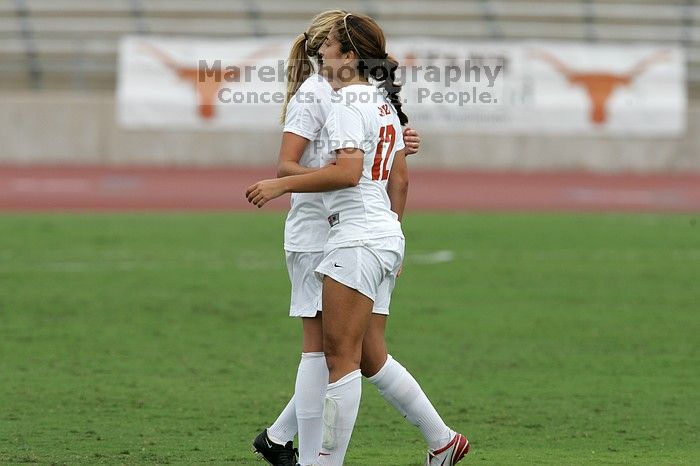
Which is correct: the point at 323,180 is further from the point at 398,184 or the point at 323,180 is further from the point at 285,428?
the point at 285,428

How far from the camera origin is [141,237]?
14609mm

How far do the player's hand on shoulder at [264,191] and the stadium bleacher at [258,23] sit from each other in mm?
20439

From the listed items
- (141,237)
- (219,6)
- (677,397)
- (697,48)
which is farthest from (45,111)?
(677,397)

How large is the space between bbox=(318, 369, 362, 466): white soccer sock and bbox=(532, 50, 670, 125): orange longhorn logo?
59.9 feet

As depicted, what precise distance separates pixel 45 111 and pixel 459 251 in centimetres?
1112

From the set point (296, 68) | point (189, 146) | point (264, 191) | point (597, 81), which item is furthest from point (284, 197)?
point (264, 191)

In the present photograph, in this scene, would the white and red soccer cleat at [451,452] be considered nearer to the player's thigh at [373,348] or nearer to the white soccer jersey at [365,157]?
the player's thigh at [373,348]

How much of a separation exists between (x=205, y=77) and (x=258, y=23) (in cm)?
399

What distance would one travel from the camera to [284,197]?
749 inches

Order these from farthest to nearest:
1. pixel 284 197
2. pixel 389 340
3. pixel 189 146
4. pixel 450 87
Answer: pixel 189 146 < pixel 450 87 < pixel 284 197 < pixel 389 340

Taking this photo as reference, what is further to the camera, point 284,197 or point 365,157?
point 284,197

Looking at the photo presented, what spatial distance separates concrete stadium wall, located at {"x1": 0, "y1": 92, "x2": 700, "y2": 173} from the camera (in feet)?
73.2

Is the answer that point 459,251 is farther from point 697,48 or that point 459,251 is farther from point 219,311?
point 697,48

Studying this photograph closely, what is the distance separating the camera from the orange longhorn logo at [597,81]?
891 inches
